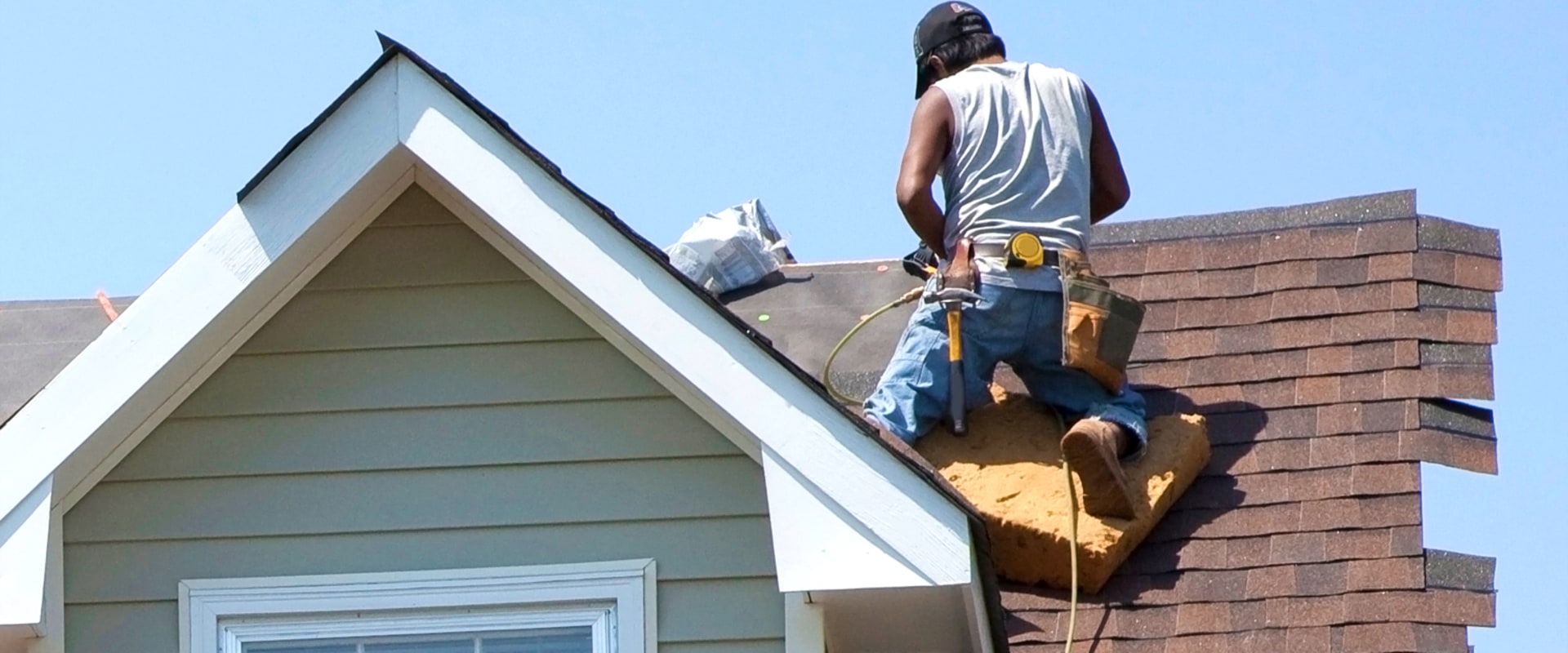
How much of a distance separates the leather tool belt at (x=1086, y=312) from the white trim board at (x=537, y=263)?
1.63 metres

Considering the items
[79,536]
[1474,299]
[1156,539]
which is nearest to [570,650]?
[79,536]

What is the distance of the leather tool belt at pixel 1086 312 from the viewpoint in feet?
22.4

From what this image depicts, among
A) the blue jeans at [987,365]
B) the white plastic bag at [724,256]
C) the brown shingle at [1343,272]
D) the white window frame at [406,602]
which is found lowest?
the white window frame at [406,602]

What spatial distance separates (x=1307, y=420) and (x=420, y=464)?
9.01 feet

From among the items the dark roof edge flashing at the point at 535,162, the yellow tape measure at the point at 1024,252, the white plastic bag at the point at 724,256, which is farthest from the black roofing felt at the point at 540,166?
the white plastic bag at the point at 724,256

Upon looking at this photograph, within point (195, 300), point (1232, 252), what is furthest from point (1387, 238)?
point (195, 300)

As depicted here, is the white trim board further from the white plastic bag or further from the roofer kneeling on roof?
the white plastic bag

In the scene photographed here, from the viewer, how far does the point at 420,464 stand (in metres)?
5.64

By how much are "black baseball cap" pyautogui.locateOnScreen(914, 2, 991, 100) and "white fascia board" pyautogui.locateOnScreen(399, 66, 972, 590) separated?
7.13 feet

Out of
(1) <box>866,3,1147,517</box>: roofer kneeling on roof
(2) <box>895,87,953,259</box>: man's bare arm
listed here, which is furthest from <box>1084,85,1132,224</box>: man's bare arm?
(2) <box>895,87,953,259</box>: man's bare arm

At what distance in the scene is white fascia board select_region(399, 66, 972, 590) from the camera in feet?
17.1

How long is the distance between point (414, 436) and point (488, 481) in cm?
21

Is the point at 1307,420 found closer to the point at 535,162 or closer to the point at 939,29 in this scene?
the point at 939,29

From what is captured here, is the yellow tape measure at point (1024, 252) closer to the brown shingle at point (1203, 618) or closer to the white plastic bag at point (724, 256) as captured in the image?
the brown shingle at point (1203, 618)
